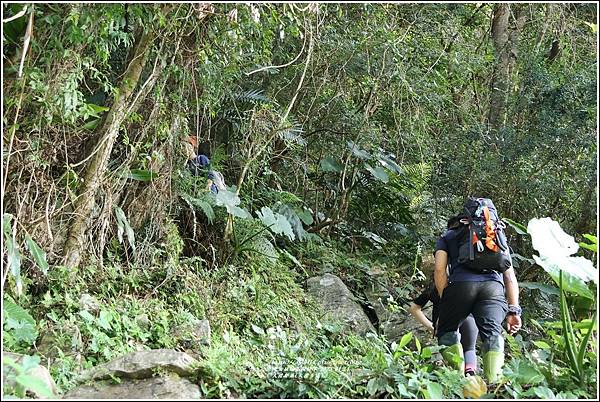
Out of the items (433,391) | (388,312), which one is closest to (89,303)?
(433,391)

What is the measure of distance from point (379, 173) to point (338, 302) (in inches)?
86.7

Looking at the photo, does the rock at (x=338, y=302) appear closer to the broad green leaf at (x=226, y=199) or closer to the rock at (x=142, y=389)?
the broad green leaf at (x=226, y=199)

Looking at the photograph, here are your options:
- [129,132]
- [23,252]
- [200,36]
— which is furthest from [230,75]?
[23,252]

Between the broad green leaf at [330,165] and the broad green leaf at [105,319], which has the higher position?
the broad green leaf at [105,319]

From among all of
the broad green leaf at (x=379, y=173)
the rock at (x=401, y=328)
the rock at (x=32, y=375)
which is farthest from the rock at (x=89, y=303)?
the broad green leaf at (x=379, y=173)

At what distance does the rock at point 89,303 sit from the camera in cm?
428

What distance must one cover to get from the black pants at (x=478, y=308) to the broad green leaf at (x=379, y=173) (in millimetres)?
3891

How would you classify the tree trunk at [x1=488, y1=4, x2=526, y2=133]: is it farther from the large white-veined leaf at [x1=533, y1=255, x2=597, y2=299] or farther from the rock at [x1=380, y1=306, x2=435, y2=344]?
the large white-veined leaf at [x1=533, y1=255, x2=597, y2=299]

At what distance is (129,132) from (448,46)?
454cm

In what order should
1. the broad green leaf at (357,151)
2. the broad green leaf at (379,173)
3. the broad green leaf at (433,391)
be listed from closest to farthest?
the broad green leaf at (433,391), the broad green leaf at (357,151), the broad green leaf at (379,173)

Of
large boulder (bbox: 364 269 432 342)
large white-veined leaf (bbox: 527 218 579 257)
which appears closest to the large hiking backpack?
large white-veined leaf (bbox: 527 218 579 257)

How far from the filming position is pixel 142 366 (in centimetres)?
338

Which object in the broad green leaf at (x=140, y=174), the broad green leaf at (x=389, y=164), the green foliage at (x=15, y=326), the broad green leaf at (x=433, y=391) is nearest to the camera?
the broad green leaf at (x=433, y=391)

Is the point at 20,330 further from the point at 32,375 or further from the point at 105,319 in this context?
the point at 32,375
